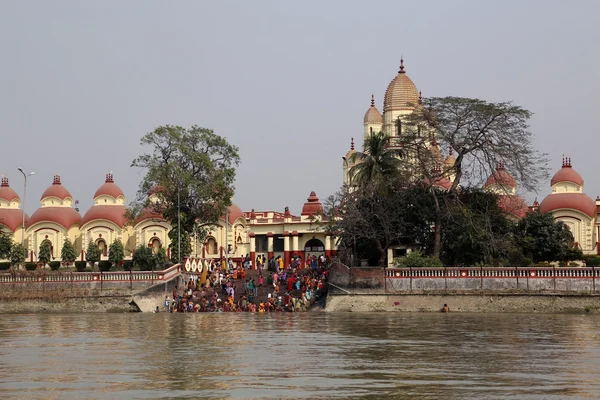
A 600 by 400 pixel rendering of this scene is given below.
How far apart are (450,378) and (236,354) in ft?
21.4

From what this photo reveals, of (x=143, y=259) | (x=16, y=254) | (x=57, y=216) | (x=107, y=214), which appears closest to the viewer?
(x=143, y=259)

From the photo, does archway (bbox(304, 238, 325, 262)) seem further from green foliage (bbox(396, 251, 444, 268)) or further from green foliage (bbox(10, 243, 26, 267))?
green foliage (bbox(396, 251, 444, 268))

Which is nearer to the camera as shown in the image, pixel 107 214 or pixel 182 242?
pixel 182 242

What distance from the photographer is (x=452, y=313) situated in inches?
1607

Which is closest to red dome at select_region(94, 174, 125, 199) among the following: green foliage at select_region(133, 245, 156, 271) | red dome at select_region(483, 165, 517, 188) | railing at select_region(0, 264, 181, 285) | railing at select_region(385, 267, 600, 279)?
green foliage at select_region(133, 245, 156, 271)

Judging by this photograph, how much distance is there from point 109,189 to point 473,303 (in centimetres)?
4059

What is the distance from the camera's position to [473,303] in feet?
136

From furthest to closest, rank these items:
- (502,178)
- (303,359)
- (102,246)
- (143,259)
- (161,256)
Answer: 1. (102,246)
2. (161,256)
3. (143,259)
4. (502,178)
5. (303,359)

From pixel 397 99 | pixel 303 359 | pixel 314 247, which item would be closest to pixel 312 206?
pixel 314 247

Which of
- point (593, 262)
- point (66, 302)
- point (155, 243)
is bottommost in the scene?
point (66, 302)

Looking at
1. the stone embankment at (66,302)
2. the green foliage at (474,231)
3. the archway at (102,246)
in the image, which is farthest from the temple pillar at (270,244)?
the stone embankment at (66,302)

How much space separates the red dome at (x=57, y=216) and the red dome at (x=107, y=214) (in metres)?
1.25

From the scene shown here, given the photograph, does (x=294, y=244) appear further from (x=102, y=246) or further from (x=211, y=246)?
(x=102, y=246)

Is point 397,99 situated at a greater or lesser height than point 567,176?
greater
